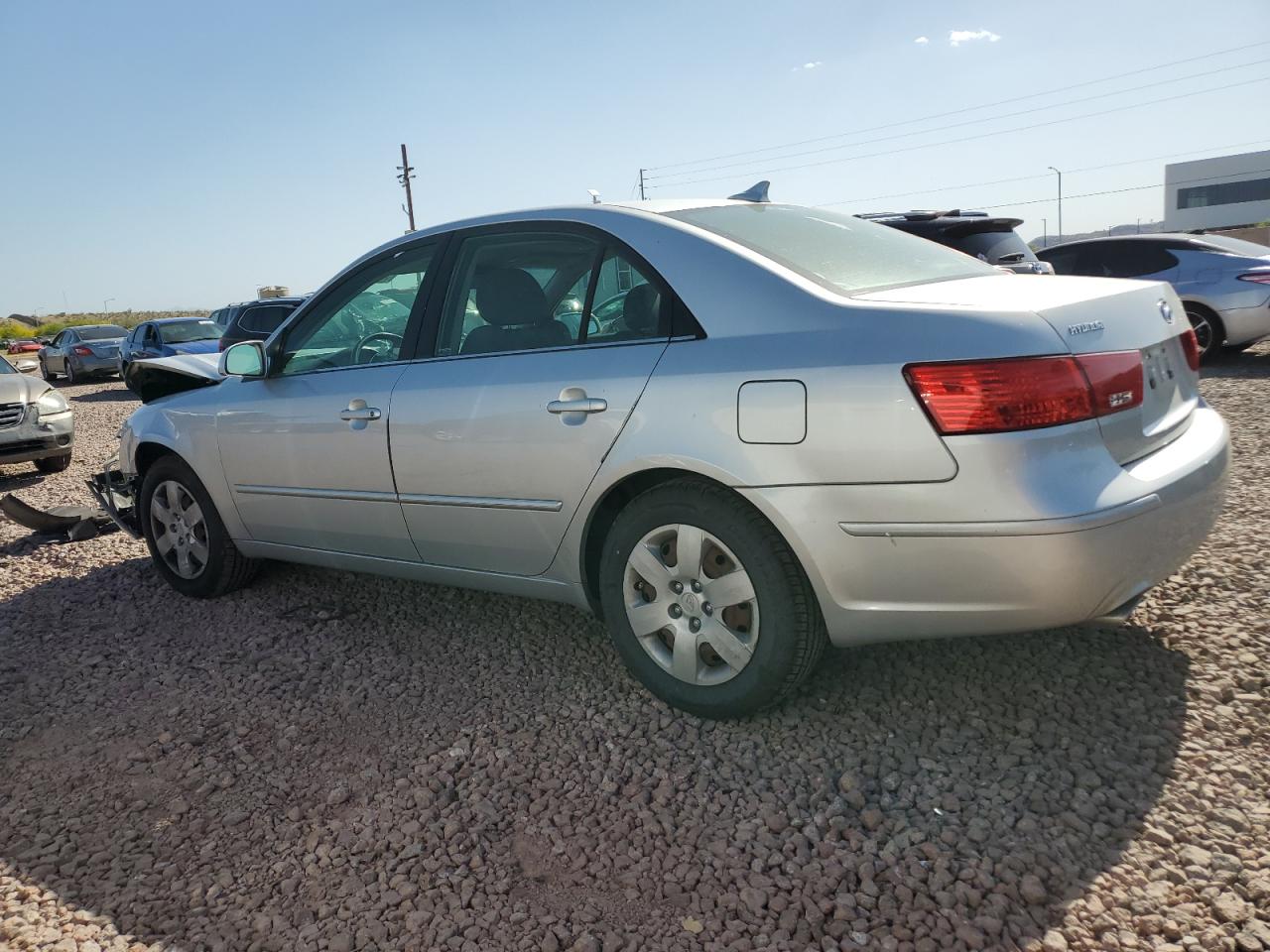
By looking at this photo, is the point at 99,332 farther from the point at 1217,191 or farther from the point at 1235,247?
the point at 1217,191

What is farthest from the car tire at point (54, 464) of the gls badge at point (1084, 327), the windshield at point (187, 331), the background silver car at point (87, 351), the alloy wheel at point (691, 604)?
the background silver car at point (87, 351)

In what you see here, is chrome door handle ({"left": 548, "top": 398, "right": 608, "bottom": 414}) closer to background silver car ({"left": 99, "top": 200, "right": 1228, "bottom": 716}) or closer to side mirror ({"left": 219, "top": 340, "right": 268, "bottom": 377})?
background silver car ({"left": 99, "top": 200, "right": 1228, "bottom": 716})

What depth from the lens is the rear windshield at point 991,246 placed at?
341 inches

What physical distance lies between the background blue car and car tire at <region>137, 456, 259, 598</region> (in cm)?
1492

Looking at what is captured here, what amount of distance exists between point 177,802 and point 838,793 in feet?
6.51

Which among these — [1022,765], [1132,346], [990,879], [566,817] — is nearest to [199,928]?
[566,817]

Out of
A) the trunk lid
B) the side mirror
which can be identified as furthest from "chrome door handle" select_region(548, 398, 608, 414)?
the side mirror

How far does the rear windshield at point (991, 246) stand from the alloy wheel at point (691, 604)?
662cm

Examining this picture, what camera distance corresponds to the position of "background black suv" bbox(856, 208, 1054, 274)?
8.58m

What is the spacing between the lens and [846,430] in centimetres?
258

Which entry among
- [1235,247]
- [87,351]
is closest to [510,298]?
[1235,247]

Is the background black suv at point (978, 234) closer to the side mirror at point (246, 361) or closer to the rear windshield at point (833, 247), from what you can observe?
the rear windshield at point (833, 247)

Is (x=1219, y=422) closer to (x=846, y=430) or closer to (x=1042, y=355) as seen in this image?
(x=1042, y=355)

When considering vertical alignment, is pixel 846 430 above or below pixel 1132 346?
below
